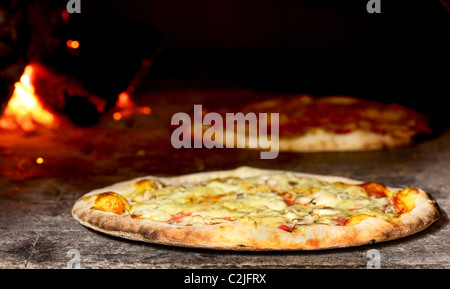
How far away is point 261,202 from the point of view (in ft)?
11.3

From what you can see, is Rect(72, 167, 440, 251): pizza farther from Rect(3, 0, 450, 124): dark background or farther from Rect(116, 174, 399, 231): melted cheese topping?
Rect(3, 0, 450, 124): dark background

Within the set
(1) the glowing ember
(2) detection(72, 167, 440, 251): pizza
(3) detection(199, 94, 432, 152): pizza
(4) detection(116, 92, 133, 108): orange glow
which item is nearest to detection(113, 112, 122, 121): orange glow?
(1) the glowing ember

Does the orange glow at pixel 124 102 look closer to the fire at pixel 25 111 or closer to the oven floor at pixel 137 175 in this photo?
the oven floor at pixel 137 175

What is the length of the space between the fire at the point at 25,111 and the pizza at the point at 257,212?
8.30 feet

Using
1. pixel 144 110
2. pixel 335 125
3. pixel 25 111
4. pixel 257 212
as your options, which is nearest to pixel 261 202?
pixel 257 212

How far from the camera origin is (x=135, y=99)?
7.77 metres

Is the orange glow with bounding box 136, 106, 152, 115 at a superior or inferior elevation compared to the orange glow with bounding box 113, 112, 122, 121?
superior

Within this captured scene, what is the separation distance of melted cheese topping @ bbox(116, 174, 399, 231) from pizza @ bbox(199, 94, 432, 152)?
1.61m

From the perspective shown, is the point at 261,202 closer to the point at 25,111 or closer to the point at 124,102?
the point at 25,111

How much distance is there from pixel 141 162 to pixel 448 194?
234cm

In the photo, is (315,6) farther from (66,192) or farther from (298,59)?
(66,192)

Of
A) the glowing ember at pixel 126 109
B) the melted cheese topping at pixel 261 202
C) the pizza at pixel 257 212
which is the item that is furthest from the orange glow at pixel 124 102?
the melted cheese topping at pixel 261 202

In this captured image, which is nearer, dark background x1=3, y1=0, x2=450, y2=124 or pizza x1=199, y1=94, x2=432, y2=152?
pizza x1=199, y1=94, x2=432, y2=152

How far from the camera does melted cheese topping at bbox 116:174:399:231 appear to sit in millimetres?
3176
